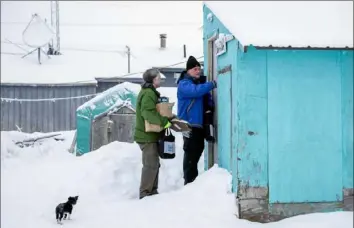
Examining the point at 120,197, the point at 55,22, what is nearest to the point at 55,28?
the point at 55,22

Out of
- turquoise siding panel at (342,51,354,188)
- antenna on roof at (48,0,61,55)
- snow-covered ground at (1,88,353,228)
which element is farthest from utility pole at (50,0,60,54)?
turquoise siding panel at (342,51,354,188)

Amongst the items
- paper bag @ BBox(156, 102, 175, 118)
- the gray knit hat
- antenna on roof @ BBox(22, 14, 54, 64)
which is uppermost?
antenna on roof @ BBox(22, 14, 54, 64)

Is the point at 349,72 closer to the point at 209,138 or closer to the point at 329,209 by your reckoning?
the point at 329,209

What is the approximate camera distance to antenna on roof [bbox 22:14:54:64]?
826 inches

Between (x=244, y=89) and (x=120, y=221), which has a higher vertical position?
(x=244, y=89)

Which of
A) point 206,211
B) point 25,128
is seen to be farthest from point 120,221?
point 25,128

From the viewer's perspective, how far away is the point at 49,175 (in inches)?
351

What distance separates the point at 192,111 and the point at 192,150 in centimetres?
58

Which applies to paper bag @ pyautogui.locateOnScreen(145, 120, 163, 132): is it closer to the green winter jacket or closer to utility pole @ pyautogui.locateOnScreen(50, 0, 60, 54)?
the green winter jacket

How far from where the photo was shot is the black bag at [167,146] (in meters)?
6.61

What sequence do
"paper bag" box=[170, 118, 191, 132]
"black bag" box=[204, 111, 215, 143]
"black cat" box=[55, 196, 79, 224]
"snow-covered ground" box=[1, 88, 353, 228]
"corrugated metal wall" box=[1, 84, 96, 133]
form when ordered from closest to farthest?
1. "snow-covered ground" box=[1, 88, 353, 228]
2. "black cat" box=[55, 196, 79, 224]
3. "paper bag" box=[170, 118, 191, 132]
4. "black bag" box=[204, 111, 215, 143]
5. "corrugated metal wall" box=[1, 84, 96, 133]

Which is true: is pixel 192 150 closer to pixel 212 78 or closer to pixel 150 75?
pixel 212 78

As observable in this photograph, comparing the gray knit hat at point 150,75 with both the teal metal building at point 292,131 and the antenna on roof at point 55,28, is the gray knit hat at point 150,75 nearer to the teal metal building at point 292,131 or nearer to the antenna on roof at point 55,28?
the teal metal building at point 292,131

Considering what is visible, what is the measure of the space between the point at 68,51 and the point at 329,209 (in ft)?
66.7
